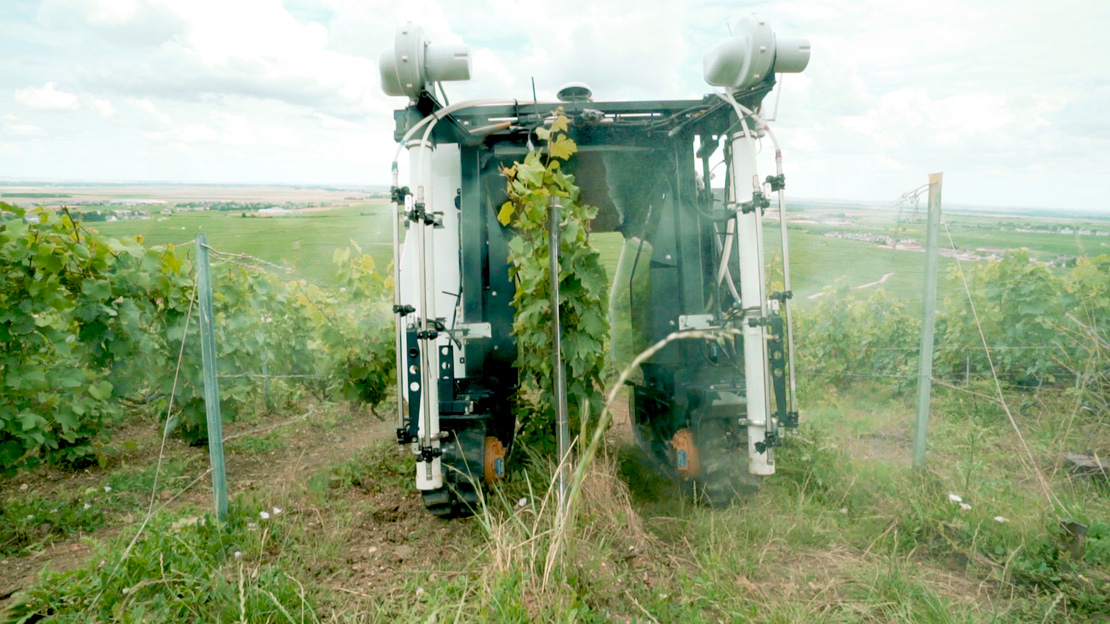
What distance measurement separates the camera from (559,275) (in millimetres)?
3592

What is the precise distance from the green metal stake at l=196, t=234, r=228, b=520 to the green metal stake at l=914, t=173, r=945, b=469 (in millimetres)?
4141

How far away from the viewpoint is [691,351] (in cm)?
438

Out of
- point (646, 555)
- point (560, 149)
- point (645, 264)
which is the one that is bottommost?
point (646, 555)

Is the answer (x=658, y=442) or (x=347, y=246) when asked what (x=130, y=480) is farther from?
(x=658, y=442)

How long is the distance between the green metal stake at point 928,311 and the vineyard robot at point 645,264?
0.94 metres

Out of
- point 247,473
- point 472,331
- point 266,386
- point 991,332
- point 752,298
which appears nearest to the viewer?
point 752,298

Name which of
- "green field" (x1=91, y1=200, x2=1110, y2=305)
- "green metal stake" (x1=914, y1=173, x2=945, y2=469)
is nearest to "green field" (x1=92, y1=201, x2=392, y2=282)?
"green field" (x1=91, y1=200, x2=1110, y2=305)

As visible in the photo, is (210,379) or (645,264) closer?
(210,379)

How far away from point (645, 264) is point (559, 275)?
139cm

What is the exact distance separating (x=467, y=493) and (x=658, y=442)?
139 cm

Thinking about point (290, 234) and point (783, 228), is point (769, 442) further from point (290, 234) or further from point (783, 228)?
point (290, 234)

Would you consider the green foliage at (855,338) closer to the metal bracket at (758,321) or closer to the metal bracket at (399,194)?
the metal bracket at (758,321)

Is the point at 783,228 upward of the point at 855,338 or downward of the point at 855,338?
upward

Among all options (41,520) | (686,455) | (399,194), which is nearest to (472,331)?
(399,194)
